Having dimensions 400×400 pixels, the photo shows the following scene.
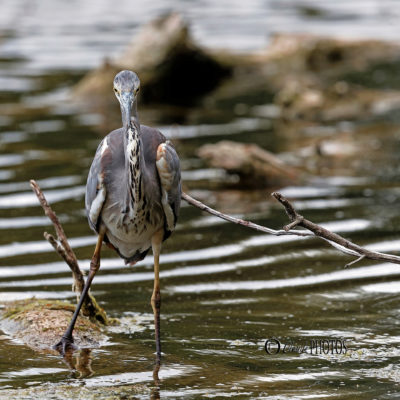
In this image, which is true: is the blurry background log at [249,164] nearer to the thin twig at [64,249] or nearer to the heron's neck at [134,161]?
the thin twig at [64,249]

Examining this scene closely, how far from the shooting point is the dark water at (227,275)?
226 inches

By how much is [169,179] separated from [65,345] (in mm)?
1301

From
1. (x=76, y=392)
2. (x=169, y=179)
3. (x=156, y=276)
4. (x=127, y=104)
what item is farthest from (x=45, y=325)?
(x=127, y=104)

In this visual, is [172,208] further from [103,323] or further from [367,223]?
[367,223]

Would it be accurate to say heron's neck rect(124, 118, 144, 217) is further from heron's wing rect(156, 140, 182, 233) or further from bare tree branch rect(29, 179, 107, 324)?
bare tree branch rect(29, 179, 107, 324)

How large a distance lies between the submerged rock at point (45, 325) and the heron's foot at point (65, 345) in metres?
0.08

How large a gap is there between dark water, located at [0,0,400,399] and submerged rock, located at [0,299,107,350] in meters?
0.13

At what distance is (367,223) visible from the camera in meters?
9.50

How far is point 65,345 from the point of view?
616cm

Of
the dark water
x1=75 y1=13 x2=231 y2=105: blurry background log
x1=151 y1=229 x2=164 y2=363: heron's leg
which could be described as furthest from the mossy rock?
x1=75 y1=13 x2=231 y2=105: blurry background log

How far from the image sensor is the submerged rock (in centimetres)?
636

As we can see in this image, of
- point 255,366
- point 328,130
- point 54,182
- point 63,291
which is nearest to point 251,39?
point 328,130

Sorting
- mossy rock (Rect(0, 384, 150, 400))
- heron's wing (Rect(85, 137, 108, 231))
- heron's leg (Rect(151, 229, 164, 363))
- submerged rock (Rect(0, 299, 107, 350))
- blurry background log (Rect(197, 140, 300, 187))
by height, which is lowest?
mossy rock (Rect(0, 384, 150, 400))

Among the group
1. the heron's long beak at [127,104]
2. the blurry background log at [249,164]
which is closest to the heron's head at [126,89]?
the heron's long beak at [127,104]
